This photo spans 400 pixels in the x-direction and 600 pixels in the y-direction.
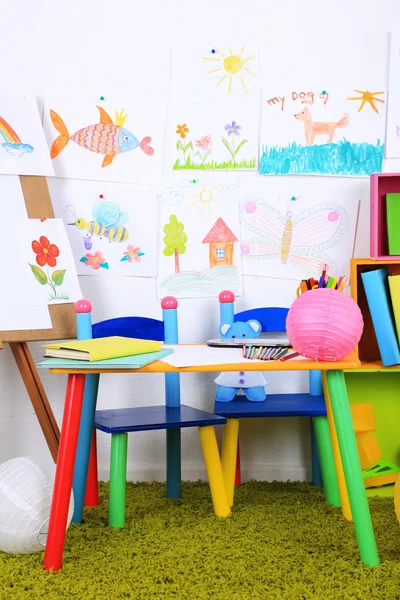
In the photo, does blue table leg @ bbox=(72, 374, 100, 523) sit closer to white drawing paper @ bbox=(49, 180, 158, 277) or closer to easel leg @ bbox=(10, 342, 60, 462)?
easel leg @ bbox=(10, 342, 60, 462)

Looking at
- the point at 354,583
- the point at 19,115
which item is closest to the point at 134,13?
the point at 19,115

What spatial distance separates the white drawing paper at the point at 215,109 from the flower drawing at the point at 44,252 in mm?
494

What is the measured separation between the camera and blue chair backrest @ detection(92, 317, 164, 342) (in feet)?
6.61

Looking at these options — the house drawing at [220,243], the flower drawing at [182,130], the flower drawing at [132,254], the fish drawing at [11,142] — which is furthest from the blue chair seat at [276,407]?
the fish drawing at [11,142]

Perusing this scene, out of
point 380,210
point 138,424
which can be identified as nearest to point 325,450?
point 138,424

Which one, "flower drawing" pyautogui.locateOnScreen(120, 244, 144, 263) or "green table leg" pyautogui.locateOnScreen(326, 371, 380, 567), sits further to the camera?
"flower drawing" pyautogui.locateOnScreen(120, 244, 144, 263)

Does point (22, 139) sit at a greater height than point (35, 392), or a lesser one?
greater

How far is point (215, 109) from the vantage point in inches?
89.3

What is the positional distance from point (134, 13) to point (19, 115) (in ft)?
1.66

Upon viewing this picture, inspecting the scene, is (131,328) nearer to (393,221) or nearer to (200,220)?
Answer: (200,220)

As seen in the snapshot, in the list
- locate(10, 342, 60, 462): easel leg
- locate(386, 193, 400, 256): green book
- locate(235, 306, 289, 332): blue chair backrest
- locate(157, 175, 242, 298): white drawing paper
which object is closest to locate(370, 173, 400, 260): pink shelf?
locate(386, 193, 400, 256): green book

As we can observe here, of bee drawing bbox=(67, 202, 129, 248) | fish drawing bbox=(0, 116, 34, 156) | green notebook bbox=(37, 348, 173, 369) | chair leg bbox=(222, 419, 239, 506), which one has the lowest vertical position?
chair leg bbox=(222, 419, 239, 506)

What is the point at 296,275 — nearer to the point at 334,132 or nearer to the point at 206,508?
the point at 334,132

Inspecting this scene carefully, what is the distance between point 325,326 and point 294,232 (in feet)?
2.89
